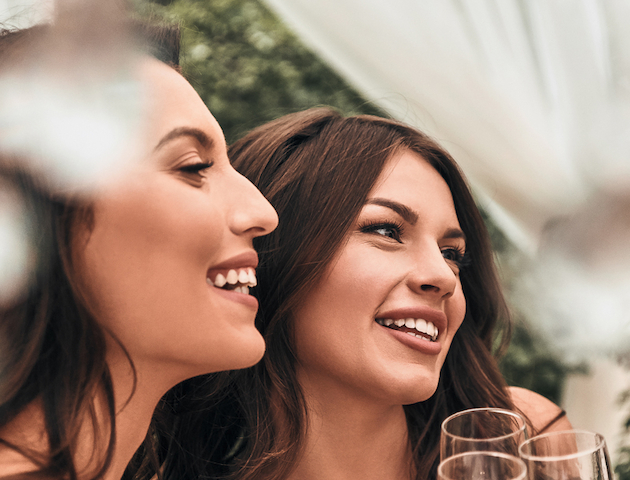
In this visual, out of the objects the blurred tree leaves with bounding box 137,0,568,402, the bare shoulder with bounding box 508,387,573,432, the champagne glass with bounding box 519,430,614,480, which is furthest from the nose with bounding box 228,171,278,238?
the blurred tree leaves with bounding box 137,0,568,402

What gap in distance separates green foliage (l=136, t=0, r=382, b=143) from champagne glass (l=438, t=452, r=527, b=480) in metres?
3.22

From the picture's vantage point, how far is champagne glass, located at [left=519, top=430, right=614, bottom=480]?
2.89ft

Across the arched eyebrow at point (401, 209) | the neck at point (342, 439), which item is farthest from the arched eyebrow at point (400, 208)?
the neck at point (342, 439)

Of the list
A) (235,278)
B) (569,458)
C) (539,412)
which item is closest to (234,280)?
(235,278)

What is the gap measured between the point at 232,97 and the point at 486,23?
2067mm

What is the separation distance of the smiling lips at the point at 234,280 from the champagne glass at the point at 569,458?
579 mm

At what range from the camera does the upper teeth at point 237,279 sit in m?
1.18

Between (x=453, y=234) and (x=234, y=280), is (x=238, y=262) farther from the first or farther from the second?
(x=453, y=234)

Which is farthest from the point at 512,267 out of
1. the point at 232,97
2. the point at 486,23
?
the point at 232,97

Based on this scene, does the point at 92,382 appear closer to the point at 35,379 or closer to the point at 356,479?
the point at 35,379

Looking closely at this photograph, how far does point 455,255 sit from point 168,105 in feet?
2.89

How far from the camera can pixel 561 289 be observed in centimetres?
267

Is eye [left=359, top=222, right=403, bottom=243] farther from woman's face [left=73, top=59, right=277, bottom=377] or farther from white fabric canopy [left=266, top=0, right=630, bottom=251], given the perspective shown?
white fabric canopy [left=266, top=0, right=630, bottom=251]

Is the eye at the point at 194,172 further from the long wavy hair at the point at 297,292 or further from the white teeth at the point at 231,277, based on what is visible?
the long wavy hair at the point at 297,292
